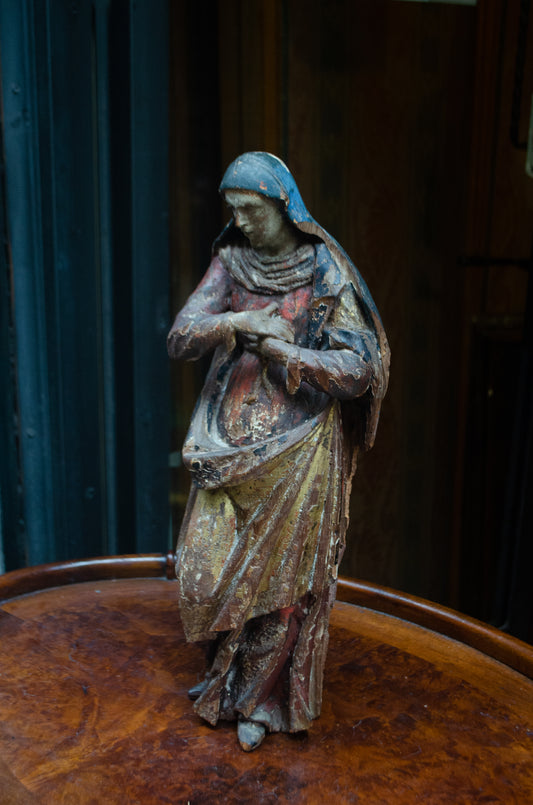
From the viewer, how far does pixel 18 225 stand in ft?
9.63

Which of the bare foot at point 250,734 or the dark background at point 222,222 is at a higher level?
the dark background at point 222,222

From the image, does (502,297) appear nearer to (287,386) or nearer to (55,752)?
(287,386)

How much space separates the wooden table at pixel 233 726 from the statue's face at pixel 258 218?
1227 millimetres

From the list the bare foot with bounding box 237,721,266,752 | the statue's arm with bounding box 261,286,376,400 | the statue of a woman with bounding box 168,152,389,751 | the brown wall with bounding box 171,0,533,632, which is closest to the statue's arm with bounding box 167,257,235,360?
the statue of a woman with bounding box 168,152,389,751

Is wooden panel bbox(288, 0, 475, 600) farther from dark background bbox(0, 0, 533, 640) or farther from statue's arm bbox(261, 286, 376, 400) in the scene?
statue's arm bbox(261, 286, 376, 400)

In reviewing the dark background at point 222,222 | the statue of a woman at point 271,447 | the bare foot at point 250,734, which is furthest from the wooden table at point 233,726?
the dark background at point 222,222

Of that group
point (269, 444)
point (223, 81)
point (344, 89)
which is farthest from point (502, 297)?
point (269, 444)

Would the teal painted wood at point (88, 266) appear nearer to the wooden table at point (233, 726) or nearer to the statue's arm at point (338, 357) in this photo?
the wooden table at point (233, 726)

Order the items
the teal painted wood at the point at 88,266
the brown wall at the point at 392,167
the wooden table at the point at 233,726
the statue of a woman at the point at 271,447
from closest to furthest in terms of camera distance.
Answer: the wooden table at the point at 233,726, the statue of a woman at the point at 271,447, the teal painted wood at the point at 88,266, the brown wall at the point at 392,167

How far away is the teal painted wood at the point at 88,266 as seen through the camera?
2.88 meters

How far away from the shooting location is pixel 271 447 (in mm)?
1786

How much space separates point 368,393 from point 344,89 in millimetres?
1857

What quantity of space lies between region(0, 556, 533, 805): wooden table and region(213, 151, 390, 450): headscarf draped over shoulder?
2.43 feet

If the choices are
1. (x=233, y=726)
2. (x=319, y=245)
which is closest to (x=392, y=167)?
(x=319, y=245)
